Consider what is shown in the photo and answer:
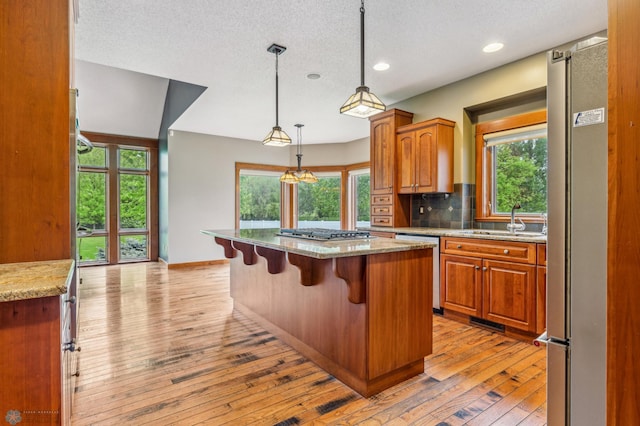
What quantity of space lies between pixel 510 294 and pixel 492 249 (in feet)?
1.34

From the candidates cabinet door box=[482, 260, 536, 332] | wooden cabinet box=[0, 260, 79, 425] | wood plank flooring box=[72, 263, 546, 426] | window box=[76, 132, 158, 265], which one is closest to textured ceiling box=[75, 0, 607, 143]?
cabinet door box=[482, 260, 536, 332]

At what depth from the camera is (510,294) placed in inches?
115

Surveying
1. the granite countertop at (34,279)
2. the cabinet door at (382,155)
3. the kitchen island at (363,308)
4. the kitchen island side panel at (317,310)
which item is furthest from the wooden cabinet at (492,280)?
the granite countertop at (34,279)

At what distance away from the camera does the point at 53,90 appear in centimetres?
146

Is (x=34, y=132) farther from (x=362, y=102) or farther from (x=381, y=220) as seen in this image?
(x=381, y=220)

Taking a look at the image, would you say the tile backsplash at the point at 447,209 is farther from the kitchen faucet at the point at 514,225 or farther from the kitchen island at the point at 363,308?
the kitchen island at the point at 363,308

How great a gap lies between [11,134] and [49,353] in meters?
0.96

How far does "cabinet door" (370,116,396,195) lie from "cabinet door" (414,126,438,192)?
367 mm

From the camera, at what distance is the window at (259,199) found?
7422mm

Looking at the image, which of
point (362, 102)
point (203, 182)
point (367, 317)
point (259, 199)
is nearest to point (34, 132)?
point (362, 102)

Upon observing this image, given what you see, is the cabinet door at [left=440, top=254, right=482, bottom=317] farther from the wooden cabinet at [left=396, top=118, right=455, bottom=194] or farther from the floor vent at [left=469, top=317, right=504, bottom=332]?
the wooden cabinet at [left=396, top=118, right=455, bottom=194]

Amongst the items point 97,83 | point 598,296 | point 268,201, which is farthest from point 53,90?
point 268,201

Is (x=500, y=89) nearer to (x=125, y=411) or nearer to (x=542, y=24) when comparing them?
(x=542, y=24)

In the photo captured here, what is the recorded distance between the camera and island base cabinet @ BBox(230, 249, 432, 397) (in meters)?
2.04
